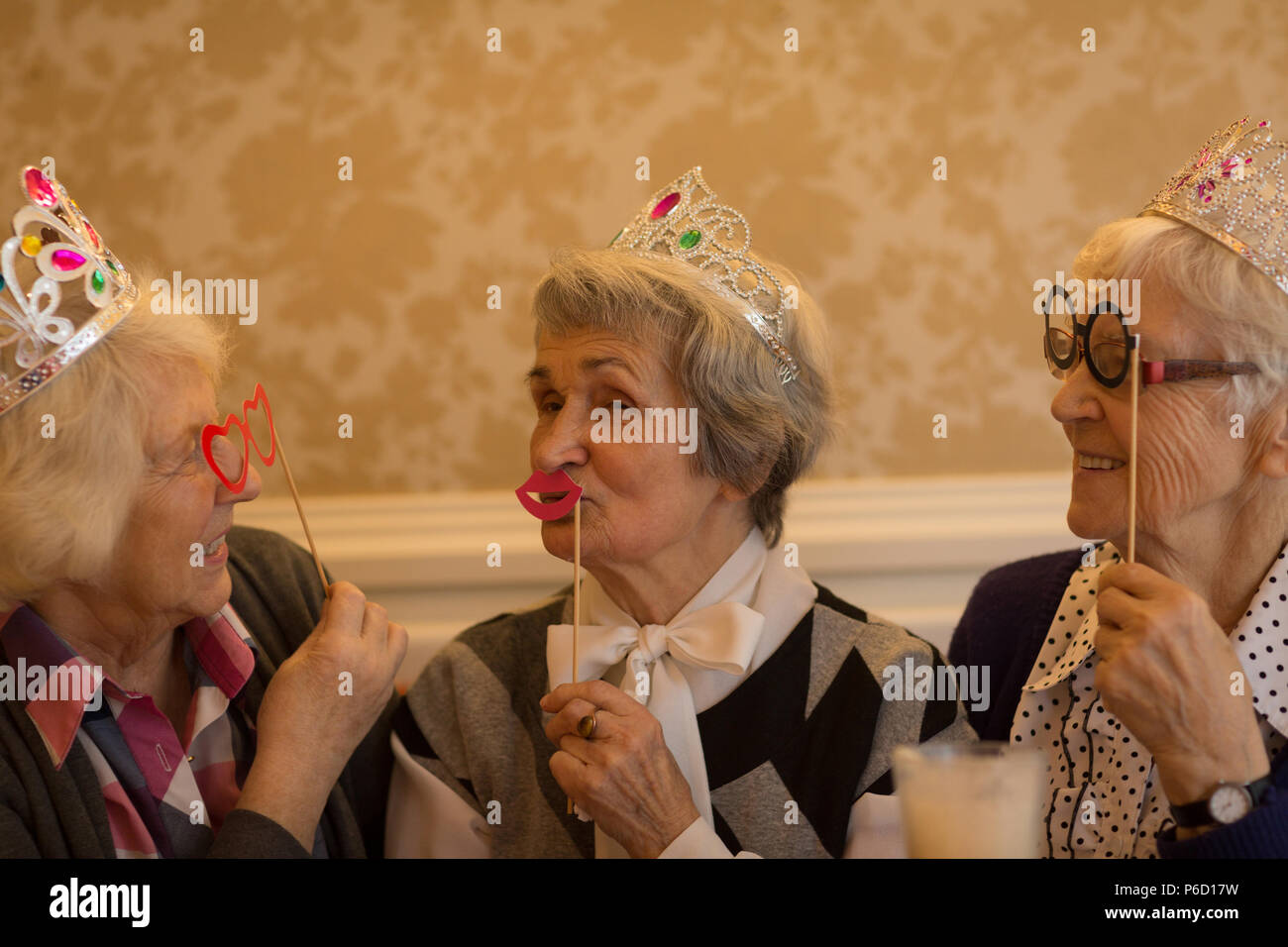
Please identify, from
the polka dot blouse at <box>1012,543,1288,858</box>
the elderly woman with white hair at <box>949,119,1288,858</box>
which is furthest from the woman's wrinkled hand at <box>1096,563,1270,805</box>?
the polka dot blouse at <box>1012,543,1288,858</box>

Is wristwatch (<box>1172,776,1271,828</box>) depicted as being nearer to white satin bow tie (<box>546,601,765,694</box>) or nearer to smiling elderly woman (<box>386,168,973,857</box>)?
smiling elderly woman (<box>386,168,973,857</box>)

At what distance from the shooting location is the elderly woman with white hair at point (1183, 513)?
1213mm

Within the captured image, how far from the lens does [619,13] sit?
6.59 feet

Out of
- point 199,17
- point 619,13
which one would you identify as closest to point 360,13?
point 199,17

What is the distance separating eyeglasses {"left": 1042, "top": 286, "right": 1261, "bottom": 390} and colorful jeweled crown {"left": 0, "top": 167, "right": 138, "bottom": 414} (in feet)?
3.69

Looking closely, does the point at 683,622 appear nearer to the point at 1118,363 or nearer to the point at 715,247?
the point at 715,247

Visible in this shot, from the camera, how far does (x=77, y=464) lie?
4.45 feet

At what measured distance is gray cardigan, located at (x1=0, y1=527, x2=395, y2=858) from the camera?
1.32m

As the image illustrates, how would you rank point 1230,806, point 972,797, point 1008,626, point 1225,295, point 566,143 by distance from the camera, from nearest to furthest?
1. point 972,797
2. point 1230,806
3. point 1225,295
4. point 1008,626
5. point 566,143

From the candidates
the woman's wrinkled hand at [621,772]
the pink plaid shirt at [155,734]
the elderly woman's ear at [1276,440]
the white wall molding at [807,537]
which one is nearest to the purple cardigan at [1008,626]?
the white wall molding at [807,537]

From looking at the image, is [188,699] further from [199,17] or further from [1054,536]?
[1054,536]

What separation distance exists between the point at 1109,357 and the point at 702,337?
1.60ft

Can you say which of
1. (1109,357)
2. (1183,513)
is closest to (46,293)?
(1109,357)
